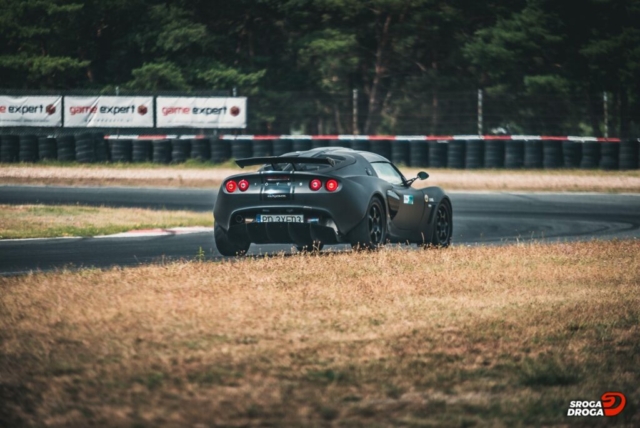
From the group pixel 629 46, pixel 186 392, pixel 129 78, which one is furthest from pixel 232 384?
pixel 129 78

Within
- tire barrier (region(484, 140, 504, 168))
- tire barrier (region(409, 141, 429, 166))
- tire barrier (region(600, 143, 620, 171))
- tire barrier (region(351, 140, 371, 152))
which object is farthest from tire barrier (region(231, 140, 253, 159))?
tire barrier (region(600, 143, 620, 171))

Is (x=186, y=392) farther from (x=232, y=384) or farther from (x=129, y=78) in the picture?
(x=129, y=78)

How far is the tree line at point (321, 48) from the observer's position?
4091 cm

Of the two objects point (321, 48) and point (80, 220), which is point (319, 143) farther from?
point (321, 48)

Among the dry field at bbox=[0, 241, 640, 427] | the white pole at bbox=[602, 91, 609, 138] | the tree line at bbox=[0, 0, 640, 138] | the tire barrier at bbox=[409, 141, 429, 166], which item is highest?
the tree line at bbox=[0, 0, 640, 138]

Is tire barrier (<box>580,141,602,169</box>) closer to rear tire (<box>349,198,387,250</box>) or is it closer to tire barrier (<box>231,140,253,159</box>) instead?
tire barrier (<box>231,140,253,159</box>)

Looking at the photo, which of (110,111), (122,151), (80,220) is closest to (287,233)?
(80,220)

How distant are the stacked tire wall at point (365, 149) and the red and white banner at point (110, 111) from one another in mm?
1805

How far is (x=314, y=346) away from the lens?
650 cm

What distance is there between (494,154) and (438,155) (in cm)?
143

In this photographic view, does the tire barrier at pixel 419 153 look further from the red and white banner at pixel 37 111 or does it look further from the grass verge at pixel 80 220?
the red and white banner at pixel 37 111

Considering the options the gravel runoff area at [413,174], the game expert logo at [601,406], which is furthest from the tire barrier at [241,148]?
the game expert logo at [601,406]

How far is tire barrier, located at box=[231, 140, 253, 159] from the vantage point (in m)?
29.5

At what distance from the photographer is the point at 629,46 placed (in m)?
39.4
